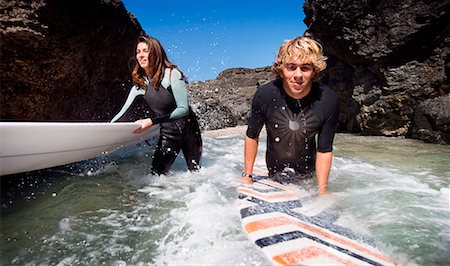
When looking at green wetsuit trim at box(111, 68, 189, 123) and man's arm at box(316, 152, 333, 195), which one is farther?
green wetsuit trim at box(111, 68, 189, 123)

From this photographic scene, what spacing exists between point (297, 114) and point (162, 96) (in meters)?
1.66

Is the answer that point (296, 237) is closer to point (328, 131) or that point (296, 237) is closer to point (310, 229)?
point (310, 229)

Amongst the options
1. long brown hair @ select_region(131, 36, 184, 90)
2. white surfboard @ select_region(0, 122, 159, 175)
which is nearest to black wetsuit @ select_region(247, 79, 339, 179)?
long brown hair @ select_region(131, 36, 184, 90)

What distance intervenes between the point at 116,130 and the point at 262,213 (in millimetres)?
2129

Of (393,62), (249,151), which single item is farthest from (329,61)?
(249,151)

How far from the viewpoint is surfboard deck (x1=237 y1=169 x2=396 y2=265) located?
1.73 meters

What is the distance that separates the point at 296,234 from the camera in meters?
1.99

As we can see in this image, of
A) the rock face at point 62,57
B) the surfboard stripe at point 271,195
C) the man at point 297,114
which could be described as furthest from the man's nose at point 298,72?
the rock face at point 62,57

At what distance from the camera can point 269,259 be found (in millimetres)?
1742

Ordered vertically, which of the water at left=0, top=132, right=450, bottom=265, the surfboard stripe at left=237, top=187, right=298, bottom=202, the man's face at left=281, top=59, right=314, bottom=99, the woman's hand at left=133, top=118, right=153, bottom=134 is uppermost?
the man's face at left=281, top=59, right=314, bottom=99

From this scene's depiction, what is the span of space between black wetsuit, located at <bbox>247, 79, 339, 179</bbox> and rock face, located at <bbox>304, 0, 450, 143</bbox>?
206 inches

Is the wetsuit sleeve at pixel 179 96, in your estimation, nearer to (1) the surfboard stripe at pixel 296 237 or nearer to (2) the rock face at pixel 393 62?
(1) the surfboard stripe at pixel 296 237

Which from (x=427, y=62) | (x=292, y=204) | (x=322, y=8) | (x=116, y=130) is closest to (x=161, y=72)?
(x=116, y=130)

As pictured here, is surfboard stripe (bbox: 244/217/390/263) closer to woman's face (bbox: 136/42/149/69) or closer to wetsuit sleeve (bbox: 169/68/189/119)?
wetsuit sleeve (bbox: 169/68/189/119)
